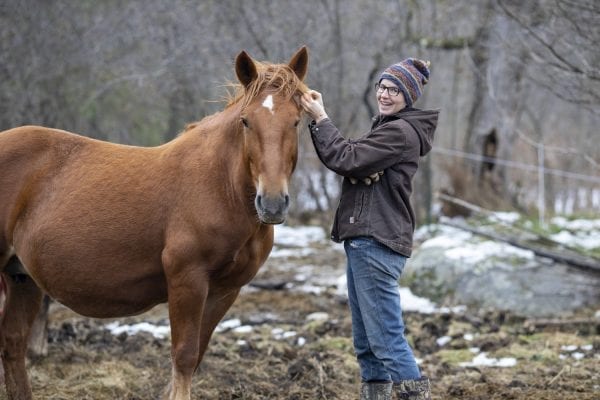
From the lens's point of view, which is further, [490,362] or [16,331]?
[490,362]

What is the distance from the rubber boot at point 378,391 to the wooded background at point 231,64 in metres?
6.99

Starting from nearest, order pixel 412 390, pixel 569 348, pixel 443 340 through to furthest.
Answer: pixel 412 390
pixel 569 348
pixel 443 340

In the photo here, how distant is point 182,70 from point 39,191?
8493mm

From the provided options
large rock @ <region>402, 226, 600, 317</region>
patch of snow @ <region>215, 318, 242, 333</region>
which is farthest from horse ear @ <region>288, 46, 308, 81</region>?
large rock @ <region>402, 226, 600, 317</region>

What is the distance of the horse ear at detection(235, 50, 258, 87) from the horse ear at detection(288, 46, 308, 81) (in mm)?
225

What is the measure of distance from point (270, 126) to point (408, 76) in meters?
0.84

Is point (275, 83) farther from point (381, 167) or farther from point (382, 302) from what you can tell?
point (382, 302)

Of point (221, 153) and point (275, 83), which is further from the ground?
point (275, 83)

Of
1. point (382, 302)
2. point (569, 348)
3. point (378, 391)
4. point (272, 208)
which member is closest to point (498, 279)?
point (569, 348)

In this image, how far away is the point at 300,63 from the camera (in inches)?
146

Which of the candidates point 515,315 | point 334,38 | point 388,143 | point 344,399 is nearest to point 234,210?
point 388,143

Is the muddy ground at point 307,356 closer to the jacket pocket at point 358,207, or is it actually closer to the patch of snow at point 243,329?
the patch of snow at point 243,329

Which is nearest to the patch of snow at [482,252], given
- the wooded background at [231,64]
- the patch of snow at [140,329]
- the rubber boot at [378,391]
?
the wooded background at [231,64]

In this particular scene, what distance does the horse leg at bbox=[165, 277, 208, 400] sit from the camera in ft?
11.9
